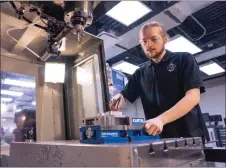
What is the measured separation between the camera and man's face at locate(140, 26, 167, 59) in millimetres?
1039

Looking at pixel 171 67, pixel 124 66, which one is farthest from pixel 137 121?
pixel 124 66

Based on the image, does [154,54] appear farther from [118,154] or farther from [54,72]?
[54,72]

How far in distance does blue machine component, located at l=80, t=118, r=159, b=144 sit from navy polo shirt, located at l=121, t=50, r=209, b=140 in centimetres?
35

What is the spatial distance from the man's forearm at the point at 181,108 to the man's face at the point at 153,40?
0.33 m

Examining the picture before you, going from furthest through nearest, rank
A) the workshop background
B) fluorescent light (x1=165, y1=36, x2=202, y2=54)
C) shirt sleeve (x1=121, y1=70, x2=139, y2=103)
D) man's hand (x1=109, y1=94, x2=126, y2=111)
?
fluorescent light (x1=165, y1=36, x2=202, y2=54) → the workshop background → shirt sleeve (x1=121, y1=70, x2=139, y2=103) → man's hand (x1=109, y1=94, x2=126, y2=111)

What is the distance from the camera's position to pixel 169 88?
1.04 metres

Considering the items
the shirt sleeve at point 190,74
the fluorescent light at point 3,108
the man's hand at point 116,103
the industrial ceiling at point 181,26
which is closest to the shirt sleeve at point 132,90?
the man's hand at point 116,103

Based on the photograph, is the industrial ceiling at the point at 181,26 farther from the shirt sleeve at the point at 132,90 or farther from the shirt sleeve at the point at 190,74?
the shirt sleeve at the point at 190,74

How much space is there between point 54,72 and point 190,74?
117 centimetres

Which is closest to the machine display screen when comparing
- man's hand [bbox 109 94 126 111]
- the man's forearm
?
man's hand [bbox 109 94 126 111]

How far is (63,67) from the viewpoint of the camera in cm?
175

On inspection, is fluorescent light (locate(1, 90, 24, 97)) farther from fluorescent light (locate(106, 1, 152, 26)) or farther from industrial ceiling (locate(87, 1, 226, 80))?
fluorescent light (locate(106, 1, 152, 26))

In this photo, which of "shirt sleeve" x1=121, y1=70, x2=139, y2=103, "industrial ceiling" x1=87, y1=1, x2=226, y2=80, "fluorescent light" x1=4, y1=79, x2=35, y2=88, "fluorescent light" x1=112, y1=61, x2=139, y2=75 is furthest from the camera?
"fluorescent light" x1=112, y1=61, x2=139, y2=75

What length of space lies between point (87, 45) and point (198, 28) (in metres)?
2.18
